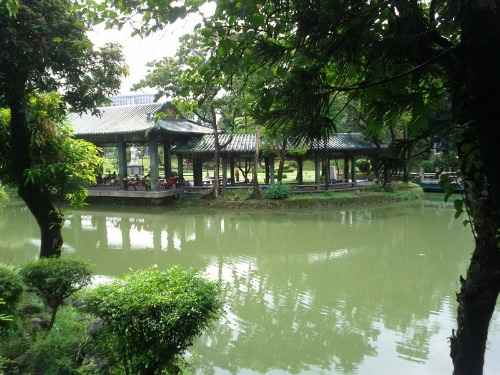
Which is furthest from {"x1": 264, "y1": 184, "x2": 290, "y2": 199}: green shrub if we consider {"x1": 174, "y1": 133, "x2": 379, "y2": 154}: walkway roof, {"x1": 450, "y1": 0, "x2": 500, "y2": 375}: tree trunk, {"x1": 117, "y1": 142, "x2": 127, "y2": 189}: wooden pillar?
{"x1": 450, "y1": 0, "x2": 500, "y2": 375}: tree trunk

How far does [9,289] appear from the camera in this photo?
364cm

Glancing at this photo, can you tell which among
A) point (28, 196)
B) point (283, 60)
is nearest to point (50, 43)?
point (28, 196)

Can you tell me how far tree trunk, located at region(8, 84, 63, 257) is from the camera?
196 inches

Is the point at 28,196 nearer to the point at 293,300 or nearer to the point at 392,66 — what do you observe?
the point at 293,300

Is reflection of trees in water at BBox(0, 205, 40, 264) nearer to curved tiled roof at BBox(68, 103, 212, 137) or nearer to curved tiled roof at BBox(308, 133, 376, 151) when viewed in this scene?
curved tiled roof at BBox(68, 103, 212, 137)

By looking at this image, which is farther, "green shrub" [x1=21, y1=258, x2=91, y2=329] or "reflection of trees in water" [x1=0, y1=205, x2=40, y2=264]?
"reflection of trees in water" [x1=0, y1=205, x2=40, y2=264]

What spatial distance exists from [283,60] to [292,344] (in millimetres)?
3993

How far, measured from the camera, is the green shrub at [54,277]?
3951mm

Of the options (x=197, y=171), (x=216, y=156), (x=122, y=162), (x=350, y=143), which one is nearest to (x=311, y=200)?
(x=350, y=143)

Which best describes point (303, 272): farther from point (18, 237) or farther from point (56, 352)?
point (18, 237)

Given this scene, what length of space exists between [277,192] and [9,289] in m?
13.2

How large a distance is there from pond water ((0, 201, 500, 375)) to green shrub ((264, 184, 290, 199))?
40.7 inches

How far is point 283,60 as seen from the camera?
1.89 m

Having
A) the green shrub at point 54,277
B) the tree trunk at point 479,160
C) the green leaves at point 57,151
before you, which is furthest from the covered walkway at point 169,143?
the tree trunk at point 479,160
